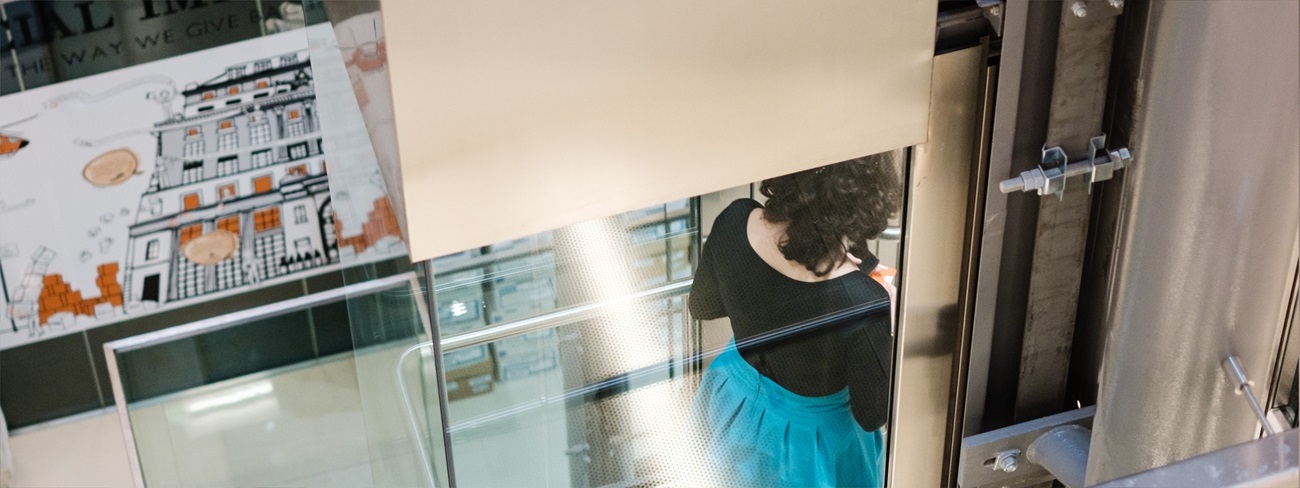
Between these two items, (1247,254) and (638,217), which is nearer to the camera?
(1247,254)

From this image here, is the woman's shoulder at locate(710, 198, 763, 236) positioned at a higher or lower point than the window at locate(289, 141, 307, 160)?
lower

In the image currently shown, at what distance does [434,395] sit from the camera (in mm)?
1303

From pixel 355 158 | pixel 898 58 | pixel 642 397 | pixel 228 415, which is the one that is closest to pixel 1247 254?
pixel 898 58

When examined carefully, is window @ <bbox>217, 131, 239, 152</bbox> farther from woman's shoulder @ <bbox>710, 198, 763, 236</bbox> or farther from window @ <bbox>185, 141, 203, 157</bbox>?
woman's shoulder @ <bbox>710, 198, 763, 236</bbox>

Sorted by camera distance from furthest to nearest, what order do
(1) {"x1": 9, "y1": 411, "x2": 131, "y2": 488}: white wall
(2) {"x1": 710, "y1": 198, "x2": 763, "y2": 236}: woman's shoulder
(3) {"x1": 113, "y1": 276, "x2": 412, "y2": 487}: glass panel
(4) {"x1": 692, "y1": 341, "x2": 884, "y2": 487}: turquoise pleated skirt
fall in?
(1) {"x1": 9, "y1": 411, "x2": 131, "y2": 488}: white wall
(3) {"x1": 113, "y1": 276, "x2": 412, "y2": 487}: glass panel
(4) {"x1": 692, "y1": 341, "x2": 884, "y2": 487}: turquoise pleated skirt
(2) {"x1": 710, "y1": 198, "x2": 763, "y2": 236}: woman's shoulder

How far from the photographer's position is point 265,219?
3.43 metres

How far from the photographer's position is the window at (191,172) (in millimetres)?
3285

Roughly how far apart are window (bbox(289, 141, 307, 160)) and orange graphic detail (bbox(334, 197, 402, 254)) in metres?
1.90

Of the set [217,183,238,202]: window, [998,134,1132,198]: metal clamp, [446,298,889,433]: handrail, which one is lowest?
[446,298,889,433]: handrail

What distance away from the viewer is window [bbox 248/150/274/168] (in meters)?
3.37

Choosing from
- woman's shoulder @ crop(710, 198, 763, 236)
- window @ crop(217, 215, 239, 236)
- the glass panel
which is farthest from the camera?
window @ crop(217, 215, 239, 236)

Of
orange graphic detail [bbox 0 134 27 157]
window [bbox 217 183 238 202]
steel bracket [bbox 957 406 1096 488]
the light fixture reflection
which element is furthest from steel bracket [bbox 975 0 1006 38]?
orange graphic detail [bbox 0 134 27 157]

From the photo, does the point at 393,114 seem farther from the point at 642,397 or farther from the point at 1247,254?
the point at 1247,254

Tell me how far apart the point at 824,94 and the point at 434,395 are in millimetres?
542
